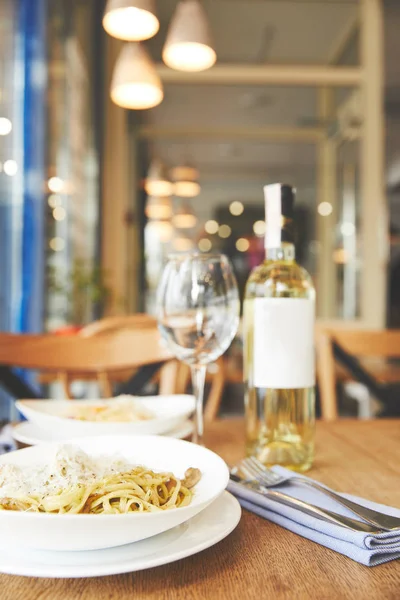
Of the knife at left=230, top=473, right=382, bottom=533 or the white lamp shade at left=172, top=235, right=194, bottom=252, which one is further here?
the white lamp shade at left=172, top=235, right=194, bottom=252

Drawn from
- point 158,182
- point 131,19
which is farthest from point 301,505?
point 158,182

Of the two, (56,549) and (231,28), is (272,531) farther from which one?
(231,28)

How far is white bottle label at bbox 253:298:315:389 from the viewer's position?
646 millimetres

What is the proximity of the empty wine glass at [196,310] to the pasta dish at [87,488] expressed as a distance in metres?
0.21

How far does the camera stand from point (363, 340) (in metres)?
1.59

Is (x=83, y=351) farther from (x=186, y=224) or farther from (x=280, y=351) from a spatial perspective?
(x=186, y=224)

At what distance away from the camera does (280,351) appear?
65 cm

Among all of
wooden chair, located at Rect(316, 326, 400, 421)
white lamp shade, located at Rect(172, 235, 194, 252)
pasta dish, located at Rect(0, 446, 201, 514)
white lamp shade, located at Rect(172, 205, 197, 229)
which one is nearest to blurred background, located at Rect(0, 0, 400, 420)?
wooden chair, located at Rect(316, 326, 400, 421)

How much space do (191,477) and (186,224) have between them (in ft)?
30.9

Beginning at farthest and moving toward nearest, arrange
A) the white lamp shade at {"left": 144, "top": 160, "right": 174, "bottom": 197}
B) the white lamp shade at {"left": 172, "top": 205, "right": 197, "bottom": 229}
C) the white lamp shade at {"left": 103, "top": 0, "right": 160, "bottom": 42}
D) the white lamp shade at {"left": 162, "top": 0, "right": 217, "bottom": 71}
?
the white lamp shade at {"left": 172, "top": 205, "right": 197, "bottom": 229} → the white lamp shade at {"left": 144, "top": 160, "right": 174, "bottom": 197} → the white lamp shade at {"left": 162, "top": 0, "right": 217, "bottom": 71} → the white lamp shade at {"left": 103, "top": 0, "right": 160, "bottom": 42}

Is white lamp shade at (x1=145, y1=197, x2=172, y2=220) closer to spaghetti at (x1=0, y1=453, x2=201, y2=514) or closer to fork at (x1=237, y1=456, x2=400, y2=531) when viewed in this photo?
fork at (x1=237, y1=456, x2=400, y2=531)

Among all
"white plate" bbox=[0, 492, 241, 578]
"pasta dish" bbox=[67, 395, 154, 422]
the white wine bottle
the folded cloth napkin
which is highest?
the white wine bottle

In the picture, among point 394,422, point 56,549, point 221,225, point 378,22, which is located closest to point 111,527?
point 56,549

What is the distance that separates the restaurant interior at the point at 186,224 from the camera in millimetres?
658
